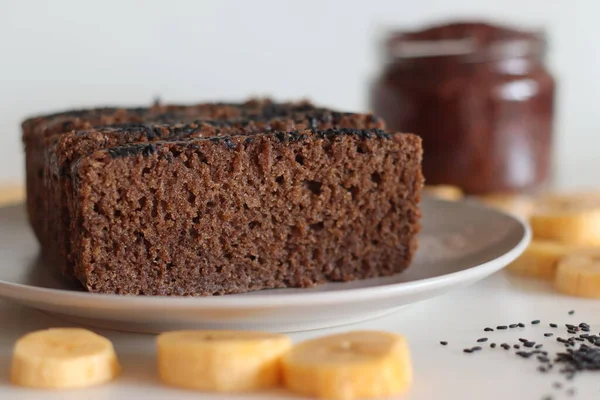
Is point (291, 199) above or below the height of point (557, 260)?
above

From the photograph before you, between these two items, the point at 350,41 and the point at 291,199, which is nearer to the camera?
the point at 291,199

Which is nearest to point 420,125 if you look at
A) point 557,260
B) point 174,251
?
point 557,260

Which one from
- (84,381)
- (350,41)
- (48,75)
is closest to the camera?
(84,381)

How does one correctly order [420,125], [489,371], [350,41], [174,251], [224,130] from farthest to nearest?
[350,41] < [420,125] < [224,130] < [174,251] < [489,371]

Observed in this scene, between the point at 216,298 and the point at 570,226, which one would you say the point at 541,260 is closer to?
the point at 570,226

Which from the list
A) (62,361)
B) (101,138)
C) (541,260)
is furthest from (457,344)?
(101,138)

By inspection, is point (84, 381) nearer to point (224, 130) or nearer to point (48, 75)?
point (224, 130)
